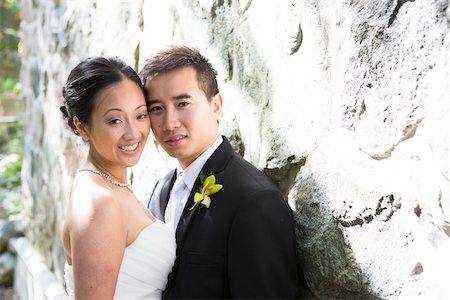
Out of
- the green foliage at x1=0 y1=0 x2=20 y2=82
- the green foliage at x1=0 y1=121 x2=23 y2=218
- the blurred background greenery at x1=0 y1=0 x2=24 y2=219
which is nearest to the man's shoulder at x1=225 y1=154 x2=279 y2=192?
the green foliage at x1=0 y1=121 x2=23 y2=218

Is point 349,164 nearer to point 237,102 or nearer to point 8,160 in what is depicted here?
point 237,102

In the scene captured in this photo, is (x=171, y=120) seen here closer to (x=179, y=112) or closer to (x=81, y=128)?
(x=179, y=112)

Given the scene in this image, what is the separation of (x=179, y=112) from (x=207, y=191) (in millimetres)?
295

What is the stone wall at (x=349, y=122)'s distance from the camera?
3.96 ft

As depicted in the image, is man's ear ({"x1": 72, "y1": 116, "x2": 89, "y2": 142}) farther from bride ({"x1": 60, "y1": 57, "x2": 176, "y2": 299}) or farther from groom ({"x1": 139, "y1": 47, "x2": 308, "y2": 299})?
groom ({"x1": 139, "y1": 47, "x2": 308, "y2": 299})

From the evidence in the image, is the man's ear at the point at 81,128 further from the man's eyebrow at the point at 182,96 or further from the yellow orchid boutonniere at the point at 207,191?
the yellow orchid boutonniere at the point at 207,191

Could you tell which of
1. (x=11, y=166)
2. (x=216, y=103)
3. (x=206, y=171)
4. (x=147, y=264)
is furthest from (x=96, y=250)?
A: (x=11, y=166)

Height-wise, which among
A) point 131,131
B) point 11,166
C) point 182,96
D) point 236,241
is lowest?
point 11,166

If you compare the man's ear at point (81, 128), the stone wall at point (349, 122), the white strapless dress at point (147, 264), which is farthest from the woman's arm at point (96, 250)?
the stone wall at point (349, 122)

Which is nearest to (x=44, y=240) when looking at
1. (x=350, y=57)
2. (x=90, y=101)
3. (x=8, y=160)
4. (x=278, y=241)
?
(x=8, y=160)

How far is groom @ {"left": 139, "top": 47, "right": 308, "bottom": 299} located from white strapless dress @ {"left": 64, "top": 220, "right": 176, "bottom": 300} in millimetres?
50

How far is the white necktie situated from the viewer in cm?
205

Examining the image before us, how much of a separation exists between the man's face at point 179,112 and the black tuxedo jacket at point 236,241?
0.33ft

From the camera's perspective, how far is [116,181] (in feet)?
6.64
